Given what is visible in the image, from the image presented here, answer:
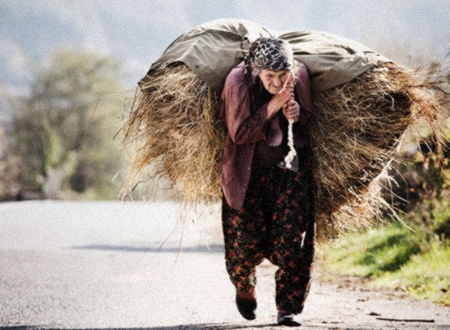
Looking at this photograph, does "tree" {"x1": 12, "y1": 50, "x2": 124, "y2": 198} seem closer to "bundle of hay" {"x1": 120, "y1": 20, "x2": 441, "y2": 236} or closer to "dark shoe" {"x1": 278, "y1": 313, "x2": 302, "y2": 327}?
"bundle of hay" {"x1": 120, "y1": 20, "x2": 441, "y2": 236}

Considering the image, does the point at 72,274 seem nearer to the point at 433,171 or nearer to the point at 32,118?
the point at 433,171

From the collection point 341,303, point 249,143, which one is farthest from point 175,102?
point 341,303

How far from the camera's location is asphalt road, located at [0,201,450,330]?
3.83 meters

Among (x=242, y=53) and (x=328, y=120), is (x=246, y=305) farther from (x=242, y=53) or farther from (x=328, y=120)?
(x=242, y=53)

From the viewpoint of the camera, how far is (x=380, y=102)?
369 centimetres

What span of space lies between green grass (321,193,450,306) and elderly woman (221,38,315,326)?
1.66 metres

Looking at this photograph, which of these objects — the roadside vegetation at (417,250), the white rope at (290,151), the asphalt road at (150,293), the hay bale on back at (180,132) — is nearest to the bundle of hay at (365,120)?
the white rope at (290,151)

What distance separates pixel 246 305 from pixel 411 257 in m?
3.24

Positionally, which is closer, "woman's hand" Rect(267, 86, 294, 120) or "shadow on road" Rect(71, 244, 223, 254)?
"woman's hand" Rect(267, 86, 294, 120)

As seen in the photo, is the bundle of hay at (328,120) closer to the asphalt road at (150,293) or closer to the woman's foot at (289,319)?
the asphalt road at (150,293)

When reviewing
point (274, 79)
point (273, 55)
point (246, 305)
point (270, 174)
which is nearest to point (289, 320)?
point (246, 305)

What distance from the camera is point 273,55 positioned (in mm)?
3186

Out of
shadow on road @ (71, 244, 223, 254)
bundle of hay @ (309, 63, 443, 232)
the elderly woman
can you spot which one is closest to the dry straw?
bundle of hay @ (309, 63, 443, 232)

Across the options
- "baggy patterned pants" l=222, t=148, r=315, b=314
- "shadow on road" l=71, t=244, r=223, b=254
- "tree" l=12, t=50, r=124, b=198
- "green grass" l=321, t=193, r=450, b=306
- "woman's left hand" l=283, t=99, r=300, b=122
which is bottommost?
"tree" l=12, t=50, r=124, b=198
